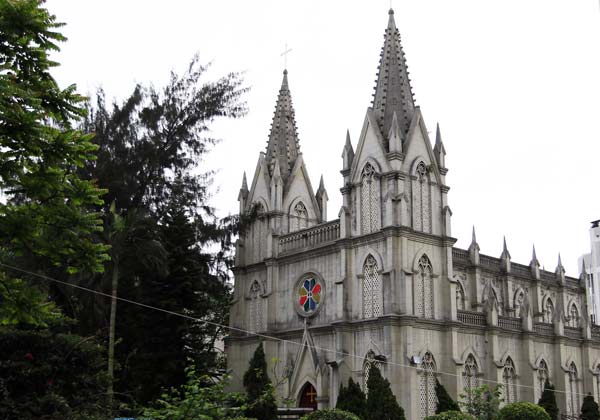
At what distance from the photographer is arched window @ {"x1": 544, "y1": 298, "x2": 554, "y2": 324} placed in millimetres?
44281

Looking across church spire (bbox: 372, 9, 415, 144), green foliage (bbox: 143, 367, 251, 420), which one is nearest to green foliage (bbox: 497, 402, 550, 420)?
church spire (bbox: 372, 9, 415, 144)

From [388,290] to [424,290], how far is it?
1.92 meters

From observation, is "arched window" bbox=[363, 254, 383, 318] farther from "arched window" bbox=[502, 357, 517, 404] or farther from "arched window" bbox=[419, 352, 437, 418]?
"arched window" bbox=[502, 357, 517, 404]

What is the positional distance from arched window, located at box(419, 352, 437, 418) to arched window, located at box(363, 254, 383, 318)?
9.33ft

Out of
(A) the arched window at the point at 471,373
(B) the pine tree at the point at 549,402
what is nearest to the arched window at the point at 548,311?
(B) the pine tree at the point at 549,402

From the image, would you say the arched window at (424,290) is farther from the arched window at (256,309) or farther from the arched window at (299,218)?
the arched window at (299,218)

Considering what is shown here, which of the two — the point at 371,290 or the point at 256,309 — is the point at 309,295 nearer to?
the point at 256,309

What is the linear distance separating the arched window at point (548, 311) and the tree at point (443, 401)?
45.3ft

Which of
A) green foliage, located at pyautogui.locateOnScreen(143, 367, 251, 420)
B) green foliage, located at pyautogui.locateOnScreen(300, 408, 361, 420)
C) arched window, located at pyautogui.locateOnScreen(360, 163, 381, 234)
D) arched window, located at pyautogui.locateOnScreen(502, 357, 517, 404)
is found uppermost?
arched window, located at pyautogui.locateOnScreen(360, 163, 381, 234)

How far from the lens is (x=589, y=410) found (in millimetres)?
39375

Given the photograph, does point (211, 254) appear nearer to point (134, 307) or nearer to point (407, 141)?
point (134, 307)

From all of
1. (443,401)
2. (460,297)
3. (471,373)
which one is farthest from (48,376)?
(460,297)

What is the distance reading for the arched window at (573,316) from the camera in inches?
1823

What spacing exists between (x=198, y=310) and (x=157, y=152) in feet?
25.6
